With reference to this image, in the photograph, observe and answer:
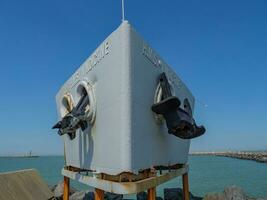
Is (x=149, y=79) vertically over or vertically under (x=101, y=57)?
under

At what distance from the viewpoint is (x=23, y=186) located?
1338cm

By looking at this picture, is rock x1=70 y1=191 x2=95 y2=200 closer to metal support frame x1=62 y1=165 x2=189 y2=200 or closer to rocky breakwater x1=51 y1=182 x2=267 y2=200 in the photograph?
rocky breakwater x1=51 y1=182 x2=267 y2=200

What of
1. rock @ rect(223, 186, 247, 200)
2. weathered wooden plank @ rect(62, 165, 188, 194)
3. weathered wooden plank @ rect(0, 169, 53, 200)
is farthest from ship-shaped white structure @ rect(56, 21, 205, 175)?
rock @ rect(223, 186, 247, 200)

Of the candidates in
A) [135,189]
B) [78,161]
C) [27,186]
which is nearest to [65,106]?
[78,161]

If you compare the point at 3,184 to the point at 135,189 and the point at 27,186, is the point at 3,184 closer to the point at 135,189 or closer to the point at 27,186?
the point at 27,186

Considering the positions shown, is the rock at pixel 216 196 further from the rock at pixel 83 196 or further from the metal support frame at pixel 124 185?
the metal support frame at pixel 124 185

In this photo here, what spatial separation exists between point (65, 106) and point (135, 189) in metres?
4.49

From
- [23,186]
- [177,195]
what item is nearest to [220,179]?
[177,195]

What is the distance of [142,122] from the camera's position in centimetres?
684

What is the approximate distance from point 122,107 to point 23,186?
350 inches

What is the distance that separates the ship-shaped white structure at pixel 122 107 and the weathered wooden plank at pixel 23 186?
Answer: 4.88 m

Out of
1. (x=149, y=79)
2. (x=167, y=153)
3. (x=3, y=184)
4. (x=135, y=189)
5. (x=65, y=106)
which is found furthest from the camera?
(x=3, y=184)

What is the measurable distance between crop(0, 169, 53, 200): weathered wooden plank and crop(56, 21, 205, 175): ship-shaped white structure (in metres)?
4.88

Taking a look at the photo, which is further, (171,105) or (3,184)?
(3,184)
